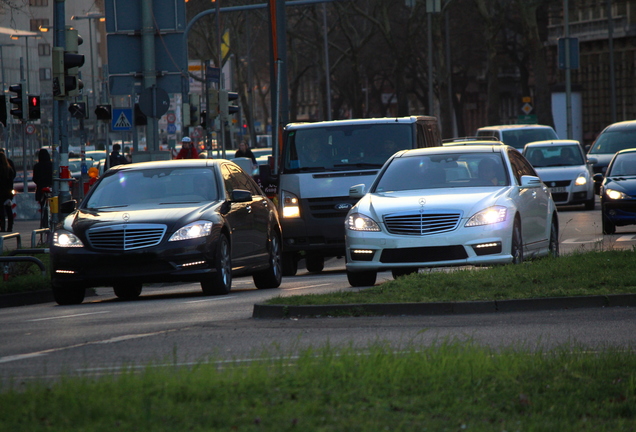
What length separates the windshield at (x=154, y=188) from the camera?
594 inches

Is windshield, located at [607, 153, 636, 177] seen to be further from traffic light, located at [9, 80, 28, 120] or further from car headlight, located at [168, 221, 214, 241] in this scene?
car headlight, located at [168, 221, 214, 241]

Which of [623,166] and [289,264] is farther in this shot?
[623,166]

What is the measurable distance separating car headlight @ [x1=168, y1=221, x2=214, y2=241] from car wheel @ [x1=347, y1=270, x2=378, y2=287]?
5.78ft

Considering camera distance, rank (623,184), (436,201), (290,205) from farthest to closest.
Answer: (623,184) → (290,205) → (436,201)

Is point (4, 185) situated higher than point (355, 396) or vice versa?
point (4, 185)

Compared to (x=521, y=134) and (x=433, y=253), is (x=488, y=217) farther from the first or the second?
(x=521, y=134)

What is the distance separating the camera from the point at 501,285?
1238 centimetres

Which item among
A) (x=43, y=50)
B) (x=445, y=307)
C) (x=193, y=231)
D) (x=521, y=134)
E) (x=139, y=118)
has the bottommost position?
(x=445, y=307)

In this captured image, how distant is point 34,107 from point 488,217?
14.5 meters

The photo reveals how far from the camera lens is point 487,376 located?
Answer: 22.4 ft

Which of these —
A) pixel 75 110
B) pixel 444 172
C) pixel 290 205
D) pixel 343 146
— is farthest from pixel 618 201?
pixel 75 110

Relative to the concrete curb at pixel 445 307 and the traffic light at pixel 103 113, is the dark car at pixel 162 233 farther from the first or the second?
the traffic light at pixel 103 113

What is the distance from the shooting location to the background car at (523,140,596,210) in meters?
31.8

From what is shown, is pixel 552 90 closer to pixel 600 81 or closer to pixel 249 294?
pixel 600 81
